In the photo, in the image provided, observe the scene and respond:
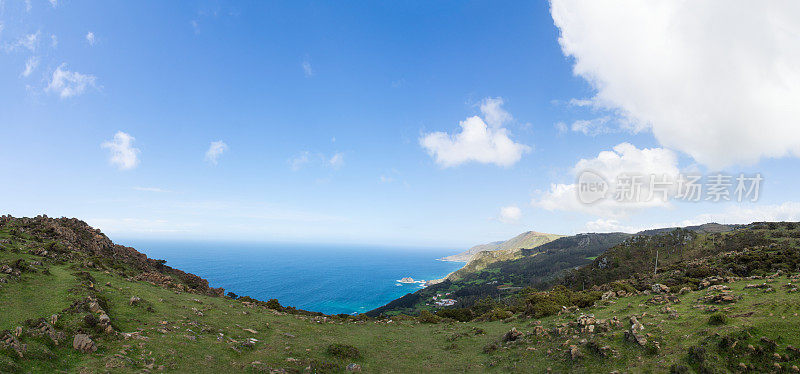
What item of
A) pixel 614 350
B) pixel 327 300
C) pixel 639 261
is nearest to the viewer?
pixel 614 350

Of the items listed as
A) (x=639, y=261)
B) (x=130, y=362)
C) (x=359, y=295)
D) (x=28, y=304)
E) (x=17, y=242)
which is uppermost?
(x=17, y=242)

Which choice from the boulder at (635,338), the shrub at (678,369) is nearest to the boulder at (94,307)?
the shrub at (678,369)

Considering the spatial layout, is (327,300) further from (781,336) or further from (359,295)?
(781,336)

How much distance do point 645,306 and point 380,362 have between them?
1959 centimetres

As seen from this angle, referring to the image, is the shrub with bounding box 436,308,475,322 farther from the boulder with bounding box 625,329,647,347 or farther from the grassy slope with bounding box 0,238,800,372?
the boulder with bounding box 625,329,647,347

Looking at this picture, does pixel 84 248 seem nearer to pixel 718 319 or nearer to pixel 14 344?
pixel 14 344

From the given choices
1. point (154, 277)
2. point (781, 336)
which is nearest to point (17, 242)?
point (154, 277)

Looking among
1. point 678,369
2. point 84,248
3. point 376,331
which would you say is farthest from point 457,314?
point 84,248

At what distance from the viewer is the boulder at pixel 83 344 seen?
1290cm

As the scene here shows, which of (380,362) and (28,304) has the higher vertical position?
(28,304)

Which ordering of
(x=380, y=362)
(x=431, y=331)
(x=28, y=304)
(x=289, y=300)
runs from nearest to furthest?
(x=28, y=304) → (x=380, y=362) → (x=431, y=331) → (x=289, y=300)

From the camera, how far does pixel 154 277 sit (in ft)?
107

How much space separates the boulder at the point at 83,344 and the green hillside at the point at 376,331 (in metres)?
0.06

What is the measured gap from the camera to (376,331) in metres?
25.8
